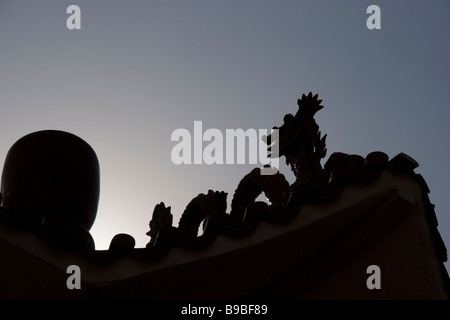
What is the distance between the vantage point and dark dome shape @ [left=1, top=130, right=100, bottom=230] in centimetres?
802

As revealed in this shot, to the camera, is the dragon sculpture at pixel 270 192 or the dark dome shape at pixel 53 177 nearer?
the dragon sculpture at pixel 270 192

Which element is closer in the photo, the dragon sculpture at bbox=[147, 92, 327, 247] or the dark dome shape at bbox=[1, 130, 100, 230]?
the dragon sculpture at bbox=[147, 92, 327, 247]

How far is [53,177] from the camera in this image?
810cm

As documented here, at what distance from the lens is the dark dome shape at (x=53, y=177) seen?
8016mm

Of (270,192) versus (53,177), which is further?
(270,192)

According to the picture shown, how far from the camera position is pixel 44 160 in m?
8.19
